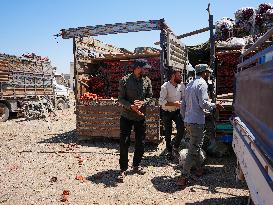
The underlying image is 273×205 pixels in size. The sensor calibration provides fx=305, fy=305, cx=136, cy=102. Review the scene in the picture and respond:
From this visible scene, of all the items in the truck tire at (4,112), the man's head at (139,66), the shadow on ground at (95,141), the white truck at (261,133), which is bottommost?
the shadow on ground at (95,141)

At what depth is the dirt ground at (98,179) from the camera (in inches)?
204

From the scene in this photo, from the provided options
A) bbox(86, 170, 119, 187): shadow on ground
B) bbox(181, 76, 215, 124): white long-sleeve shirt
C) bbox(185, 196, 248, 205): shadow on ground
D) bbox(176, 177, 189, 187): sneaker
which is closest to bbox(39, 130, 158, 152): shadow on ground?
bbox(86, 170, 119, 187): shadow on ground

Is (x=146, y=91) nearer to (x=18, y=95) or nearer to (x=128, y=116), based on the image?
(x=128, y=116)

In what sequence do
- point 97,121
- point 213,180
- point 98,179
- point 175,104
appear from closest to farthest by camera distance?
point 213,180, point 98,179, point 175,104, point 97,121

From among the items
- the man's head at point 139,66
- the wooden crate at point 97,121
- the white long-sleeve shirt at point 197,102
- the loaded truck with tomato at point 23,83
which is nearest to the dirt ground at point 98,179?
the wooden crate at point 97,121

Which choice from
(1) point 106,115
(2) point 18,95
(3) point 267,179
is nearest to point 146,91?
(1) point 106,115

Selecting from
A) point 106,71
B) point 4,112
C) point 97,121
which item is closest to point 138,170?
point 97,121

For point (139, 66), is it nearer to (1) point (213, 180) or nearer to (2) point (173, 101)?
(2) point (173, 101)

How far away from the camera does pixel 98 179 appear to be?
6258 mm

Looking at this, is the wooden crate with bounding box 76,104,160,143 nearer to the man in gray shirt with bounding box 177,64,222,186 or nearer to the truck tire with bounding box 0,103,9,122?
the man in gray shirt with bounding box 177,64,222,186

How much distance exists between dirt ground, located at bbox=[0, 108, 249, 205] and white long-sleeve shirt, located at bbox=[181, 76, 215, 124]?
127 cm

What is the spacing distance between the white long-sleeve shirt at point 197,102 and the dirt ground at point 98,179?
1274 millimetres

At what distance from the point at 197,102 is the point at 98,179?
258 centimetres

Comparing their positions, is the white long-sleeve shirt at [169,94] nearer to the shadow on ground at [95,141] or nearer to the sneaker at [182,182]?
the shadow on ground at [95,141]
